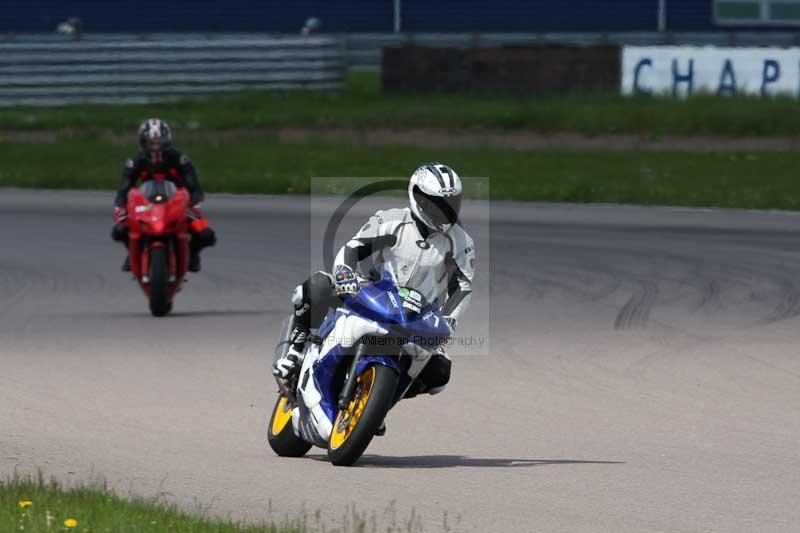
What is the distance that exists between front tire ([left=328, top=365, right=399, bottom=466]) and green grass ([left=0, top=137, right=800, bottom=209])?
15684 millimetres

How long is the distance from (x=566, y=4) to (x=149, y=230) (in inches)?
1262

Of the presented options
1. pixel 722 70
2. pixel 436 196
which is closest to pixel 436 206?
pixel 436 196

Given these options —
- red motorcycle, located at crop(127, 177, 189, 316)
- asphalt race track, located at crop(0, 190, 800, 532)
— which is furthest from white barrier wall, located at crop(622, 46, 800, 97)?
red motorcycle, located at crop(127, 177, 189, 316)

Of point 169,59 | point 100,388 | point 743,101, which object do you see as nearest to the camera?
point 100,388

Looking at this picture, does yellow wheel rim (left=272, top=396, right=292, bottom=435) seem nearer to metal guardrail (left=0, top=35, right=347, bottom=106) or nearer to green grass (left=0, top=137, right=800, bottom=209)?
green grass (left=0, top=137, right=800, bottom=209)

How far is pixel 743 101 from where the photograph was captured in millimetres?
31734

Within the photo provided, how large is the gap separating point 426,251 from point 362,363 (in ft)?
2.13

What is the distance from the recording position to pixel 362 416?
8.25 m

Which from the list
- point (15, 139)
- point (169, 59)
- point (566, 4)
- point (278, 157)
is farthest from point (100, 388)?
point (566, 4)

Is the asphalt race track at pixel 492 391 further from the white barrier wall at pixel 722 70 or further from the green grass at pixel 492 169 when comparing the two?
the white barrier wall at pixel 722 70

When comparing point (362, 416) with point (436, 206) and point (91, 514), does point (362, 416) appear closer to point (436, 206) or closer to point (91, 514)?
point (436, 206)

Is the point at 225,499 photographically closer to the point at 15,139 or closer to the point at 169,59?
the point at 15,139

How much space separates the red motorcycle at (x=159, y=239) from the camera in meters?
14.9

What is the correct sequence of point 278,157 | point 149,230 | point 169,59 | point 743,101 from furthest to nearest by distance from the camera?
point 169,59 < point 743,101 < point 278,157 < point 149,230
